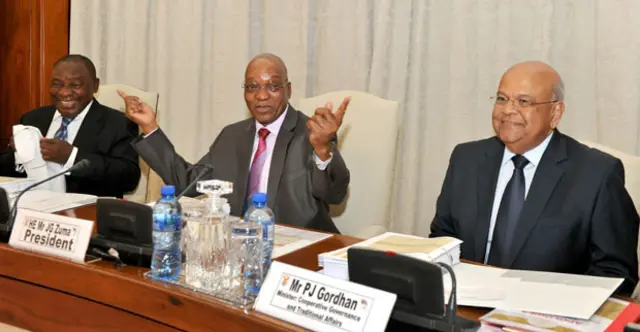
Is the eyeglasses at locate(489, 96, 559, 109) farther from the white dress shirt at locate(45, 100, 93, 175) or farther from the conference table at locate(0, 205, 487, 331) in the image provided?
the white dress shirt at locate(45, 100, 93, 175)

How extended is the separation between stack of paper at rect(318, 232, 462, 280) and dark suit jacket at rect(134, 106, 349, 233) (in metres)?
0.65

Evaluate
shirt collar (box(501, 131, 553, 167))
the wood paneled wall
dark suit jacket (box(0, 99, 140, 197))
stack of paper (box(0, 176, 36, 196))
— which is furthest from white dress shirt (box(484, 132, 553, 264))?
the wood paneled wall

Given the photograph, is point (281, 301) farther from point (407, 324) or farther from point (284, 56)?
point (284, 56)

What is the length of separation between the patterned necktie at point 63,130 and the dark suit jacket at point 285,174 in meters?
0.92

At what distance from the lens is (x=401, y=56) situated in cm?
323

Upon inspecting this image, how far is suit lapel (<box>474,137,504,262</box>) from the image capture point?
1.99 meters

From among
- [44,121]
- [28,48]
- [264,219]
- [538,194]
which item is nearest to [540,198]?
[538,194]

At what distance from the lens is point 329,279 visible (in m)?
1.22

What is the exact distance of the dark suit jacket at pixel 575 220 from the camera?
1802mm

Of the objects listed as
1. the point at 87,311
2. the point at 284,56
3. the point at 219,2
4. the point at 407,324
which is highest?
the point at 219,2

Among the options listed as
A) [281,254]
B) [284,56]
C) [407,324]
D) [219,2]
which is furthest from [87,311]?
[219,2]

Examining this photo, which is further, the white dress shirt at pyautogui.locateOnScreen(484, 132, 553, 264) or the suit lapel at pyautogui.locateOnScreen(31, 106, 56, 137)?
the suit lapel at pyautogui.locateOnScreen(31, 106, 56, 137)

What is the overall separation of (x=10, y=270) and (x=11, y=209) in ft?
0.81

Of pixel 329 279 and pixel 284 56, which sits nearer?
pixel 329 279
